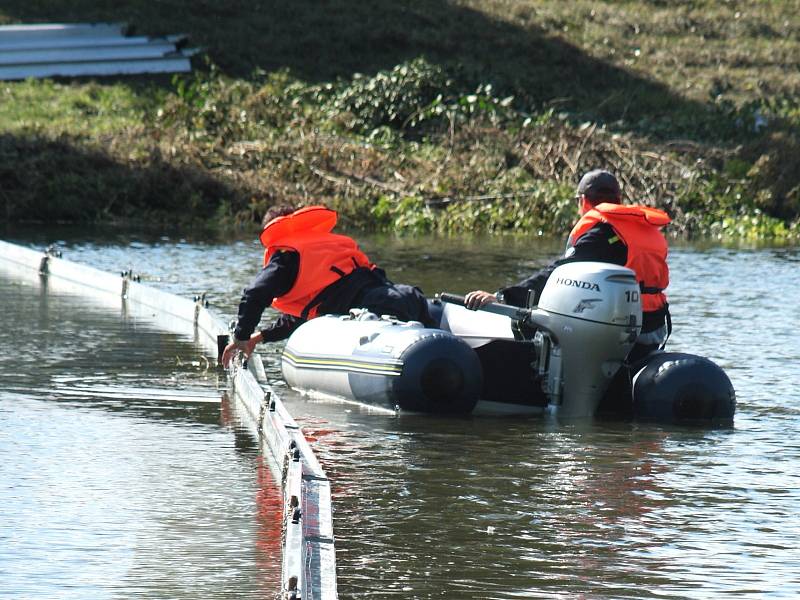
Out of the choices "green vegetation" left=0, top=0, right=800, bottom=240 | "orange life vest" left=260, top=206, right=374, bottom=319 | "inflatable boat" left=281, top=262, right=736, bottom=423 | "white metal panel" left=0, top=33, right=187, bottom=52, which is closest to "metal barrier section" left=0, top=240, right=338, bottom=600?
"orange life vest" left=260, top=206, right=374, bottom=319

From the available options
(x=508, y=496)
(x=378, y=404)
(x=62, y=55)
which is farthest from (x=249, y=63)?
(x=508, y=496)

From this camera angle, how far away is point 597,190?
9.12 metres

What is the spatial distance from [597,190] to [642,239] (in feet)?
1.29

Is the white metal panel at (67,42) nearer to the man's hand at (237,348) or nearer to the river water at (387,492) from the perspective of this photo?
the river water at (387,492)

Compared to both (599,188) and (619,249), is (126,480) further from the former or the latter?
(599,188)

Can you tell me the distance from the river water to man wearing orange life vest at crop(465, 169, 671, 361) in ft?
2.38

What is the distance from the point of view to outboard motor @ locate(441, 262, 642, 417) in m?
8.51

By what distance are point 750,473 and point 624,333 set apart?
4.32 ft

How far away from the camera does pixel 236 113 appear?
83.3 ft

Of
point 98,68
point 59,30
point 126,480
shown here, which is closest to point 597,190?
point 126,480

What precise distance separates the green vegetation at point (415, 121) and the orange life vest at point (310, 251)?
39.2 feet

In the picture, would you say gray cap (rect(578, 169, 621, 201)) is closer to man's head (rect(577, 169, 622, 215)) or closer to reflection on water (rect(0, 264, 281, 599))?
man's head (rect(577, 169, 622, 215))

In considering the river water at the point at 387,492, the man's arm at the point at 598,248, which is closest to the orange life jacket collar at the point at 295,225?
the river water at the point at 387,492

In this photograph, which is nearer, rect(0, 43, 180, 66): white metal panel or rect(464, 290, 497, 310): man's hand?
rect(464, 290, 497, 310): man's hand
